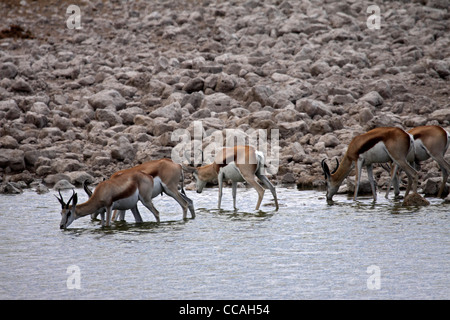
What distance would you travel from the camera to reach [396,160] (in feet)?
46.4

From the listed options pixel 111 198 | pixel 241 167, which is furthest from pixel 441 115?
pixel 111 198

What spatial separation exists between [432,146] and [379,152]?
1.21m

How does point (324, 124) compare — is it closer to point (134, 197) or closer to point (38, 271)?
point (134, 197)

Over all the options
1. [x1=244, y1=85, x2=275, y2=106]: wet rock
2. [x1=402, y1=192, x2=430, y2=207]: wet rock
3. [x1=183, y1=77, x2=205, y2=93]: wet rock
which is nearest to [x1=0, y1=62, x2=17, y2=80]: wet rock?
[x1=183, y1=77, x2=205, y2=93]: wet rock

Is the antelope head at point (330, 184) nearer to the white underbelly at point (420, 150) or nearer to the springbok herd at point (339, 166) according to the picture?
the springbok herd at point (339, 166)

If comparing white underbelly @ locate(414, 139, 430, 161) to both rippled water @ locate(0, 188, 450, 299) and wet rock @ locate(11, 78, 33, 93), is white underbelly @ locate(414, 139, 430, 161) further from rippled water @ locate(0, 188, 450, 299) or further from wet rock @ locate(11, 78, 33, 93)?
wet rock @ locate(11, 78, 33, 93)

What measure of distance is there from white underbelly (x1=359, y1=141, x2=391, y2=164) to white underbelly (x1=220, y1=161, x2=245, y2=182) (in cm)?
265

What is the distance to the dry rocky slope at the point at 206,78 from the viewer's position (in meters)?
18.1

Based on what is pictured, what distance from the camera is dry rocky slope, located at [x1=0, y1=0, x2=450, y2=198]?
18.1 metres

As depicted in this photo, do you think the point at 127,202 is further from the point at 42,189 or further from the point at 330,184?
the point at 330,184

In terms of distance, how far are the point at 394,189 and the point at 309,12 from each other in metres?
16.4

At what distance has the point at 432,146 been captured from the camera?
14.5 meters

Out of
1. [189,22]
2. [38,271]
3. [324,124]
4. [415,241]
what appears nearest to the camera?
[38,271]
